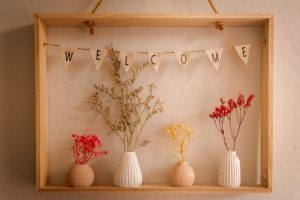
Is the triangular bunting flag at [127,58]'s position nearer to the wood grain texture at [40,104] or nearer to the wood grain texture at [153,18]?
the wood grain texture at [153,18]

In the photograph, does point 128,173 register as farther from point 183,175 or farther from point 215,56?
point 215,56

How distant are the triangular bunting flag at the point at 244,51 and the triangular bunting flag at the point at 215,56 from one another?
0.27 feet

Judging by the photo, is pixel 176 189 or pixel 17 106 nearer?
pixel 176 189

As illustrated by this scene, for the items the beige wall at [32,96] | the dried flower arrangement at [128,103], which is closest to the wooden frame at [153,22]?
the beige wall at [32,96]

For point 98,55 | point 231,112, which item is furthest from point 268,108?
point 98,55

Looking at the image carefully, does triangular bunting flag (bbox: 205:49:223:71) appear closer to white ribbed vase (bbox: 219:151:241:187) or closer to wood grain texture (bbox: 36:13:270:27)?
wood grain texture (bbox: 36:13:270:27)

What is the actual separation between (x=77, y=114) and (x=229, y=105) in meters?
0.72

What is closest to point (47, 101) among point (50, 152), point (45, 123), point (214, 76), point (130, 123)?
point (45, 123)

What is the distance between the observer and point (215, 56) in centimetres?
192

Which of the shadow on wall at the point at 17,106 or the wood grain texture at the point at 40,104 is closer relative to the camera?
the wood grain texture at the point at 40,104

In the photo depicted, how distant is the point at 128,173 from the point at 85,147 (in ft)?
0.75

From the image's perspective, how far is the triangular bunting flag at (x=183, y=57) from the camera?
1.92 m

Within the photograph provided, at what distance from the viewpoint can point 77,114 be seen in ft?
6.47

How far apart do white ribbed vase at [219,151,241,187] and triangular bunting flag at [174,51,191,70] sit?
1.51 ft
